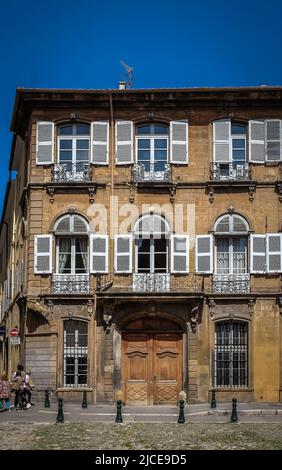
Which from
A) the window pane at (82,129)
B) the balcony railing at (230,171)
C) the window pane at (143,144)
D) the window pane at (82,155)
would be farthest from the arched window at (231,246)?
the window pane at (82,129)

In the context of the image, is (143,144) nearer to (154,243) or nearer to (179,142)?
(179,142)

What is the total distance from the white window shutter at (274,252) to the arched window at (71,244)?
21.0ft

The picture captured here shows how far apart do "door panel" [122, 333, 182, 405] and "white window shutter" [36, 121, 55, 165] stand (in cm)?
687

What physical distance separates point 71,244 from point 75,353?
386 centimetres

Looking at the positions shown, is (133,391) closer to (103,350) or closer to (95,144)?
(103,350)

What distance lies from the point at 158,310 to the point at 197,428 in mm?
7838

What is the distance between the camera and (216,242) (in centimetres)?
3077

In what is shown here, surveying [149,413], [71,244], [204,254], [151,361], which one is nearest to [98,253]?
[71,244]

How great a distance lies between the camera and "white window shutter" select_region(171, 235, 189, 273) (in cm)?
3044

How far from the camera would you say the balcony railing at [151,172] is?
30859 millimetres

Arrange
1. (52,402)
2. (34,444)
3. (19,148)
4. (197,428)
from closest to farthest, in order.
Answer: (34,444) → (197,428) → (52,402) → (19,148)

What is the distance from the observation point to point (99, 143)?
31.0 meters

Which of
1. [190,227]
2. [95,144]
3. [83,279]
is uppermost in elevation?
[95,144]

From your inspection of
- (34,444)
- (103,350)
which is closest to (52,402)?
(103,350)
